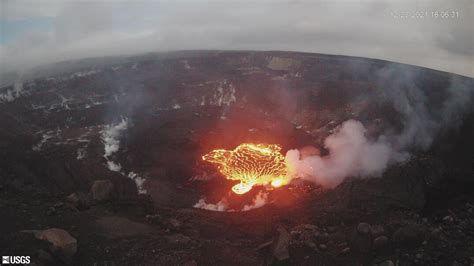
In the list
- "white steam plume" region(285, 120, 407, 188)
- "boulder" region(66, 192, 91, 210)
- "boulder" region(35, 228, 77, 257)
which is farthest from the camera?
"white steam plume" region(285, 120, 407, 188)

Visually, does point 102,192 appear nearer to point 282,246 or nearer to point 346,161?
point 282,246

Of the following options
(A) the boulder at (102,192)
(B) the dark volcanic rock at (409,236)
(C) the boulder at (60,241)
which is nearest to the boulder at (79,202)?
(A) the boulder at (102,192)

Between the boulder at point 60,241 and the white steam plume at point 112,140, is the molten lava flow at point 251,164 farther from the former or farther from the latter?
the boulder at point 60,241

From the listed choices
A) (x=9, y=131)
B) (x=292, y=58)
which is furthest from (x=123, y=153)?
(x=292, y=58)

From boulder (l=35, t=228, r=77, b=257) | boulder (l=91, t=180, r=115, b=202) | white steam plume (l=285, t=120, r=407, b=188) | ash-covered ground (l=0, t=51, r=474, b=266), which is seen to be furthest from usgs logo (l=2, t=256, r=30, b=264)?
white steam plume (l=285, t=120, r=407, b=188)

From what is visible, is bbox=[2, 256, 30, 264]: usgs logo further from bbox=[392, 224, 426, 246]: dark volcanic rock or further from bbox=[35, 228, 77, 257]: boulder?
bbox=[392, 224, 426, 246]: dark volcanic rock

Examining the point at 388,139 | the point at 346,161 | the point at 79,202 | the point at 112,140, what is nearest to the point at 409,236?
the point at 346,161
